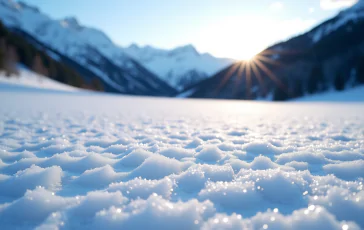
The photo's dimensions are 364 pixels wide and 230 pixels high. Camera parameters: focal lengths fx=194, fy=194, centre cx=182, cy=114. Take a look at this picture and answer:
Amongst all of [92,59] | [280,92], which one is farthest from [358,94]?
[92,59]

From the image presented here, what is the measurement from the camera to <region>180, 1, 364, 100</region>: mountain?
178 feet

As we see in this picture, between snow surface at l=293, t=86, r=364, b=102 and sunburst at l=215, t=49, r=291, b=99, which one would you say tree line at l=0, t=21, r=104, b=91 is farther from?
snow surface at l=293, t=86, r=364, b=102

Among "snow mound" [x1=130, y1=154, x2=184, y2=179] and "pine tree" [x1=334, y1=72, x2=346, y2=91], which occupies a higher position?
"pine tree" [x1=334, y1=72, x2=346, y2=91]

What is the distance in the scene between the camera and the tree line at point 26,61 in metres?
38.6

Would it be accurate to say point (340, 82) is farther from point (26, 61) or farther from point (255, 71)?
point (26, 61)

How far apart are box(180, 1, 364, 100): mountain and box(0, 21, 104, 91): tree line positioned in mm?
55638

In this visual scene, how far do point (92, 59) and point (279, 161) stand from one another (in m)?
208

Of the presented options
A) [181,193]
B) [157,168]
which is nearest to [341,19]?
[157,168]

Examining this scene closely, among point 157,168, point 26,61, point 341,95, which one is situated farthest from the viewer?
point 26,61

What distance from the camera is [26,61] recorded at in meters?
50.9

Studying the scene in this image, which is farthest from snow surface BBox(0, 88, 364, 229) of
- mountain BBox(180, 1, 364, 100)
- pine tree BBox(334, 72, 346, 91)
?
pine tree BBox(334, 72, 346, 91)

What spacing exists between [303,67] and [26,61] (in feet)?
275

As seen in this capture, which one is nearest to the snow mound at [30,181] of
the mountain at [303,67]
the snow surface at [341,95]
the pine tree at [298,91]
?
the snow surface at [341,95]

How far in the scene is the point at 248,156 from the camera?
2789 millimetres
